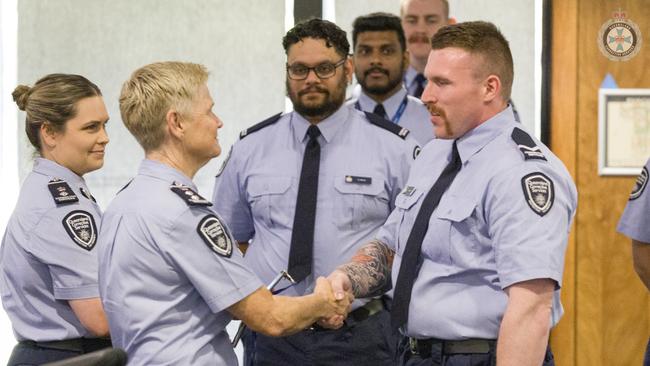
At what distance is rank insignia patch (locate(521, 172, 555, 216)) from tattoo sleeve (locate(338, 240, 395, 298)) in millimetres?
722

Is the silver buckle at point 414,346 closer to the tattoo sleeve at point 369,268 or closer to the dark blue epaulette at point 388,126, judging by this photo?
the tattoo sleeve at point 369,268

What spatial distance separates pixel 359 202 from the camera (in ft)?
10.4

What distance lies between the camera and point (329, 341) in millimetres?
3035

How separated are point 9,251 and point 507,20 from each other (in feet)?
9.22

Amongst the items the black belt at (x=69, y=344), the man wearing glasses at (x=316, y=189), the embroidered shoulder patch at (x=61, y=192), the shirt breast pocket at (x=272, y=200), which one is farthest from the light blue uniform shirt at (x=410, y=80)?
the black belt at (x=69, y=344)

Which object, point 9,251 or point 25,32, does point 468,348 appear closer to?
point 9,251

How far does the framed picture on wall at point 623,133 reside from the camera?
14.9 ft

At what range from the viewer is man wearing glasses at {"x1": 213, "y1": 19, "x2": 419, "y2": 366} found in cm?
309

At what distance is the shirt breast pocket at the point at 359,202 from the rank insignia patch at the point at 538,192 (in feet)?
3.12

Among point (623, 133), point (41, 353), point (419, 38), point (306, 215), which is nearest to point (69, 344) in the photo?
point (41, 353)

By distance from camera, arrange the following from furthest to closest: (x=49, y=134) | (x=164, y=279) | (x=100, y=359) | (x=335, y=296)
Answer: (x=49, y=134) → (x=335, y=296) → (x=164, y=279) → (x=100, y=359)

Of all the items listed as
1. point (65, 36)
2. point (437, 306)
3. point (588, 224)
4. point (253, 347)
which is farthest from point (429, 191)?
point (65, 36)

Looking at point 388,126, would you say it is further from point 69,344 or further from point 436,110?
point 69,344

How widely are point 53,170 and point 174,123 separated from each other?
2.18 ft
